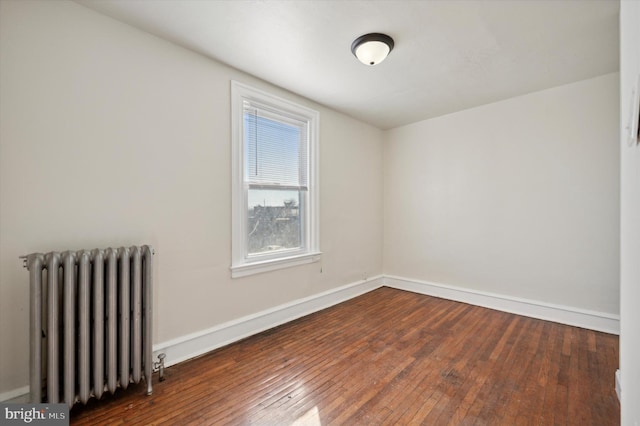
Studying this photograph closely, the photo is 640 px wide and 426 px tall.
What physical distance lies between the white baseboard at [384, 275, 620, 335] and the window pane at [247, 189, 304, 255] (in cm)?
220

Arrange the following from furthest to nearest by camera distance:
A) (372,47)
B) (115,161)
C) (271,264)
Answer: (271,264), (372,47), (115,161)

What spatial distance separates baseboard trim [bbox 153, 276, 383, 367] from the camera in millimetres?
2297

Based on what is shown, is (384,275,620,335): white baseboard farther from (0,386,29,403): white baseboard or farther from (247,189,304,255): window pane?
(0,386,29,403): white baseboard

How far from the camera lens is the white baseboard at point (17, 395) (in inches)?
64.1

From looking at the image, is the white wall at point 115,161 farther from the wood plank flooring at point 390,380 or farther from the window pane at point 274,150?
the wood plank flooring at point 390,380

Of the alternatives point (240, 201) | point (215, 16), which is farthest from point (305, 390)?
point (215, 16)

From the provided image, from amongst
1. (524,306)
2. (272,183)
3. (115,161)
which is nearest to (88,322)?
(115,161)

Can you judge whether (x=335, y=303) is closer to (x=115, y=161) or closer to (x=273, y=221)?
(x=273, y=221)

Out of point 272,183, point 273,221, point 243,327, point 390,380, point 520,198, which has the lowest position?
point 390,380

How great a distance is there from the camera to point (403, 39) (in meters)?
2.25

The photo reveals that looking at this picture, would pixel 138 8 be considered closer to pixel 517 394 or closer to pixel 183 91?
pixel 183 91

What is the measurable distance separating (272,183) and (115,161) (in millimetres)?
1453

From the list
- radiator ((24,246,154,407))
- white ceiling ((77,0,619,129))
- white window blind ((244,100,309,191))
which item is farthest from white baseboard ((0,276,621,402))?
white ceiling ((77,0,619,129))

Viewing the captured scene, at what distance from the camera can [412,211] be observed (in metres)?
4.43
